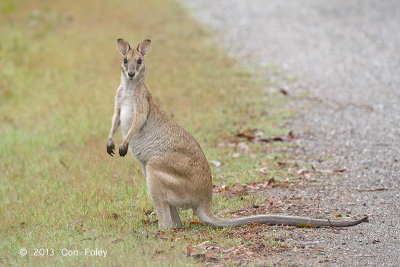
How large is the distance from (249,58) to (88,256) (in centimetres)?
1042

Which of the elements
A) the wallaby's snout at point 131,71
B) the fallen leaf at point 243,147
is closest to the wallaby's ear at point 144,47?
the wallaby's snout at point 131,71

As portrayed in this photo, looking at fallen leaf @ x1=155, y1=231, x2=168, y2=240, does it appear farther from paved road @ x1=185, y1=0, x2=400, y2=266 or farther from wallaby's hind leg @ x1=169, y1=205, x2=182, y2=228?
paved road @ x1=185, y1=0, x2=400, y2=266

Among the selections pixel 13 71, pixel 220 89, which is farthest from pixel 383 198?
pixel 13 71

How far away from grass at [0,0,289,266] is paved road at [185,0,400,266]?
0.67 m

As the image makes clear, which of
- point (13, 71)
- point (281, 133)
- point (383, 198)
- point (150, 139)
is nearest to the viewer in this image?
point (150, 139)

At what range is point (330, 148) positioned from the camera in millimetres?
8703

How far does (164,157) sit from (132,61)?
998 millimetres

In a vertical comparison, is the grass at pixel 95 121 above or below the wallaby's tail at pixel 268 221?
above

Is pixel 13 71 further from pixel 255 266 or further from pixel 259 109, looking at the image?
pixel 255 266

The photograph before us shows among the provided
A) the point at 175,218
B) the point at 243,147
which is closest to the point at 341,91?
the point at 243,147

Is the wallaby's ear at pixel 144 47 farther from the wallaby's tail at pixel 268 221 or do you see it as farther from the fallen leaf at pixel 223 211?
the fallen leaf at pixel 223 211

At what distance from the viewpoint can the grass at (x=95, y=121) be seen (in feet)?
18.9

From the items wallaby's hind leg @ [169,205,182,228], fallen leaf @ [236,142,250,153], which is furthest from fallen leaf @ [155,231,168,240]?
fallen leaf @ [236,142,250,153]

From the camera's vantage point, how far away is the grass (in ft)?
18.9
